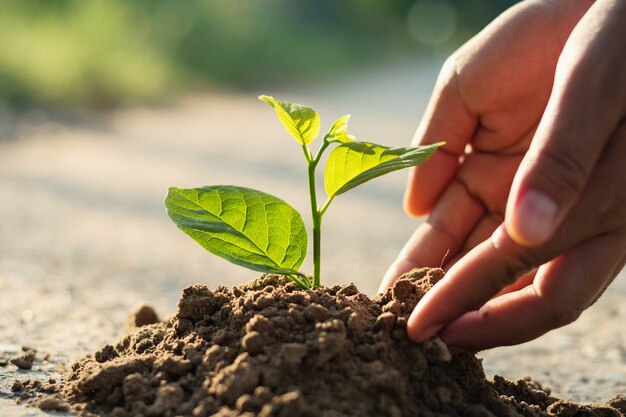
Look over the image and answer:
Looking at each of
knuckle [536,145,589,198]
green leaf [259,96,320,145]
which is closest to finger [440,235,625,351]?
knuckle [536,145,589,198]

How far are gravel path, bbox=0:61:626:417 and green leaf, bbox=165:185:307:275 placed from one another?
453 mm

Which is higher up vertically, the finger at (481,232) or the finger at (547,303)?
the finger at (481,232)

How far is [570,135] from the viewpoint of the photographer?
47.4 inches

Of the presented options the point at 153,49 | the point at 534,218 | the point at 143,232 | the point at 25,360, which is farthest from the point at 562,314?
the point at 153,49

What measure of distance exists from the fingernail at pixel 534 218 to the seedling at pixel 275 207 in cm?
30

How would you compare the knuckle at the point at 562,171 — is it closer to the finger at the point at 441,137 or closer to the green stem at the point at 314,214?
the green stem at the point at 314,214

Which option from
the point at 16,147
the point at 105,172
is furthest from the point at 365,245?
the point at 16,147

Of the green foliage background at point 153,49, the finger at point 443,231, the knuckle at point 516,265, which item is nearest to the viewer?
the knuckle at point 516,265

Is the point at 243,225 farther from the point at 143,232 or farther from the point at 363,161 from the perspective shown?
the point at 143,232

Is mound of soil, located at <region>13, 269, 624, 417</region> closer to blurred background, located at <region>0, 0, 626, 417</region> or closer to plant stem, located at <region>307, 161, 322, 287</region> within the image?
plant stem, located at <region>307, 161, 322, 287</region>

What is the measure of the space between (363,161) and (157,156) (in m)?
4.25

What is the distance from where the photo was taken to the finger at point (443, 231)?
6.54ft

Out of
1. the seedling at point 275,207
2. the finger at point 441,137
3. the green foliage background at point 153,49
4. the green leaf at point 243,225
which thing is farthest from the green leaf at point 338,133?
the green foliage background at point 153,49

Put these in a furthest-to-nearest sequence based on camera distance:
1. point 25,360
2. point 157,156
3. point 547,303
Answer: point 157,156 → point 25,360 → point 547,303
